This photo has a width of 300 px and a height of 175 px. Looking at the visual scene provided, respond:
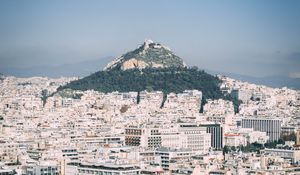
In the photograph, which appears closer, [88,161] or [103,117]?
[88,161]

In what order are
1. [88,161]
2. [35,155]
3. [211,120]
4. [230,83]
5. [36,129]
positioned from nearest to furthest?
[88,161], [35,155], [36,129], [211,120], [230,83]

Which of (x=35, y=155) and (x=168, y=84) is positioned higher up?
(x=168, y=84)

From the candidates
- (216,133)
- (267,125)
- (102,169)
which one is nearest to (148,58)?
(267,125)

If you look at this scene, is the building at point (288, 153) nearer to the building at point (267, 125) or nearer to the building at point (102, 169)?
the building at point (102, 169)

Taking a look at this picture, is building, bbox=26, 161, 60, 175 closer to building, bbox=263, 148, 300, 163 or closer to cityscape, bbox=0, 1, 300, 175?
cityscape, bbox=0, 1, 300, 175

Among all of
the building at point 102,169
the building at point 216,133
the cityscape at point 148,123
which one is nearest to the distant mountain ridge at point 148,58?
the cityscape at point 148,123

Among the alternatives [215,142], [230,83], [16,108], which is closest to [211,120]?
[215,142]

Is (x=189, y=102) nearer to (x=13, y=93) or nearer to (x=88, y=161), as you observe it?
(x=13, y=93)

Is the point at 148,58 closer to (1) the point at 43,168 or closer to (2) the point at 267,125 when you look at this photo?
(2) the point at 267,125

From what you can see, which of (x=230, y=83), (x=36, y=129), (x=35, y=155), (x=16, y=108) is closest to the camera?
(x=35, y=155)
